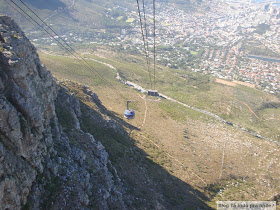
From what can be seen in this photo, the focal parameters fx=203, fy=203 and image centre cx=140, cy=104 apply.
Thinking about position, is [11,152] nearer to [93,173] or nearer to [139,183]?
[93,173]

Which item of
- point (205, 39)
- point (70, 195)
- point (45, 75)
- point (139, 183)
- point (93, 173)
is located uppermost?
point (45, 75)

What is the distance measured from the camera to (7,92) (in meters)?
10.7

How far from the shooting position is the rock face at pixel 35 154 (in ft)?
31.7

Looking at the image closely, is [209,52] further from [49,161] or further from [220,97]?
[49,161]

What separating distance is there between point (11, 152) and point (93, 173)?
6.75 m

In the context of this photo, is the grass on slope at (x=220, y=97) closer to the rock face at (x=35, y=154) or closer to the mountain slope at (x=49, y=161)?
the mountain slope at (x=49, y=161)

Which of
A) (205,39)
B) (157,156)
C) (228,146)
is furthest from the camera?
(205,39)

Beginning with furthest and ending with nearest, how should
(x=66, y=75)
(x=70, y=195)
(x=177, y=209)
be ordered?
(x=66, y=75) < (x=177, y=209) < (x=70, y=195)

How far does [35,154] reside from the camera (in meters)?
11.1

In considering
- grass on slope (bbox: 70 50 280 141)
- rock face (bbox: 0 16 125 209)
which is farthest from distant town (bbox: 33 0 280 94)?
rock face (bbox: 0 16 125 209)

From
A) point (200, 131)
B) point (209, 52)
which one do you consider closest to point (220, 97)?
point (200, 131)

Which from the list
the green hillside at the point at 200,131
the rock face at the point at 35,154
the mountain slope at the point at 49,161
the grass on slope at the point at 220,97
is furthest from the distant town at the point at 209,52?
the rock face at the point at 35,154

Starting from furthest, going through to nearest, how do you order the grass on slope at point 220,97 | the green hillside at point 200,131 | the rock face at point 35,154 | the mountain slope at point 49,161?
the grass on slope at point 220,97 < the green hillside at point 200,131 < the mountain slope at point 49,161 < the rock face at point 35,154

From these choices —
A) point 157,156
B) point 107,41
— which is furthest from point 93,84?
point 107,41
